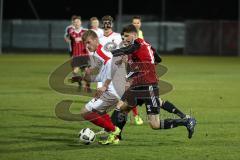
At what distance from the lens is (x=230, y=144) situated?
1046 centimetres

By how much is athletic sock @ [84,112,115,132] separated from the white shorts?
94 millimetres

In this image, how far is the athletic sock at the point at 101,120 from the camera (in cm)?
1034

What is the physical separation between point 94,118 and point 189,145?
1.56 meters

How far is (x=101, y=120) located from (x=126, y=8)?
46.3 m

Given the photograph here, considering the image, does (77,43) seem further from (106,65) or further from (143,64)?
(143,64)

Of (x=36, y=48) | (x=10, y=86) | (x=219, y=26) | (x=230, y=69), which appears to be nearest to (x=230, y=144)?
(x=10, y=86)

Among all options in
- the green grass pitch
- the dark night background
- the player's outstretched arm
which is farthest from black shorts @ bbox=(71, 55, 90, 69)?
the dark night background

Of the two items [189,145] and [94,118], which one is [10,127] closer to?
[94,118]

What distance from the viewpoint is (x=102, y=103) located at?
34.0 ft

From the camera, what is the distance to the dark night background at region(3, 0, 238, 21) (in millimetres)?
53062

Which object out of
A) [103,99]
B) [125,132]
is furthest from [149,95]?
[125,132]

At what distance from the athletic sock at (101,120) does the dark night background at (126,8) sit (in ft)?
138

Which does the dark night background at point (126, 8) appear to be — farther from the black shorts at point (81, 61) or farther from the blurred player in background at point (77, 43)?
the blurred player in background at point (77, 43)

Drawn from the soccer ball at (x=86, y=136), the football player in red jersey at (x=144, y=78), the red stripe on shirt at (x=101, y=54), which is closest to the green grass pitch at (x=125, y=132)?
the soccer ball at (x=86, y=136)
